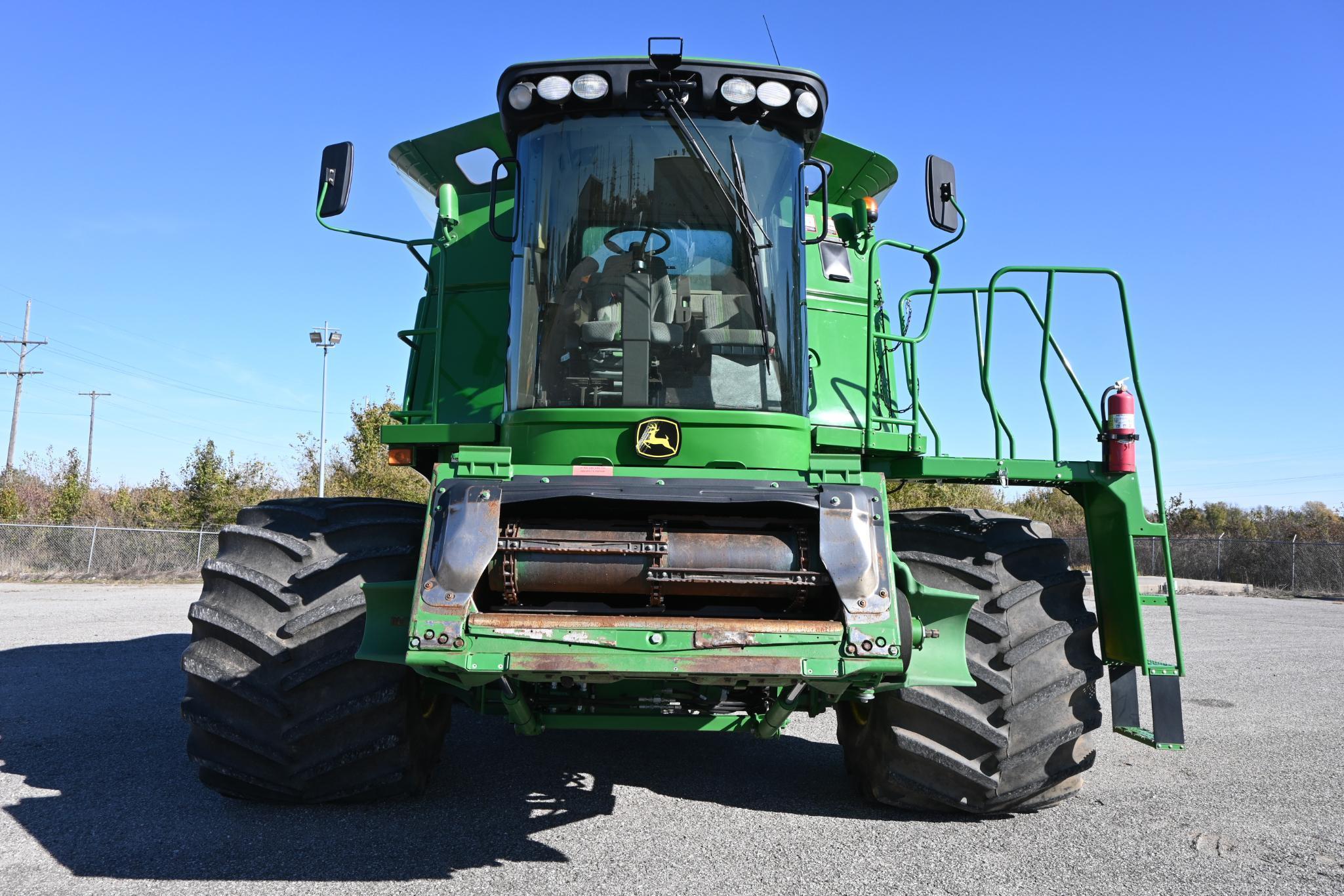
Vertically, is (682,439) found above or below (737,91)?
below

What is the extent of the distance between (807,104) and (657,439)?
1841 millimetres

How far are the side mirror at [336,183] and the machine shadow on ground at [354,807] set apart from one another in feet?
9.71

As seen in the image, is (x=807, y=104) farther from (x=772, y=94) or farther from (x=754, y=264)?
(x=754, y=264)

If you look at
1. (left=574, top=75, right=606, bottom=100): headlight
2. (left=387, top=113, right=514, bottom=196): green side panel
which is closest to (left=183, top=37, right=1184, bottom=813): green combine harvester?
(left=574, top=75, right=606, bottom=100): headlight

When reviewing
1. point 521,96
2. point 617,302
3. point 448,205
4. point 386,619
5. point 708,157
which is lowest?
point 386,619

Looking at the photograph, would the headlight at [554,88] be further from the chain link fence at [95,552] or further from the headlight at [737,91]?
the chain link fence at [95,552]

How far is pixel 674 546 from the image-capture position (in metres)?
3.95

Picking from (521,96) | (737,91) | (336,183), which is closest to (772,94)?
(737,91)

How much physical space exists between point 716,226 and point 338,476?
26203 mm

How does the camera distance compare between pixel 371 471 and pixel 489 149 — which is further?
pixel 371 471

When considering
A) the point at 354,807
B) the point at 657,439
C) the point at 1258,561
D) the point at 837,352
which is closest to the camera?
the point at 657,439

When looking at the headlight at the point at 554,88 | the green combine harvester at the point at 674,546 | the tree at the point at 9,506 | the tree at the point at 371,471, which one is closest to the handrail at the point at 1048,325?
the green combine harvester at the point at 674,546

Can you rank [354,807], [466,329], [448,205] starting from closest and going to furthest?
1. [354,807]
2. [448,205]
3. [466,329]

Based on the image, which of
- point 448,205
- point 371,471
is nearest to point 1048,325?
point 448,205
